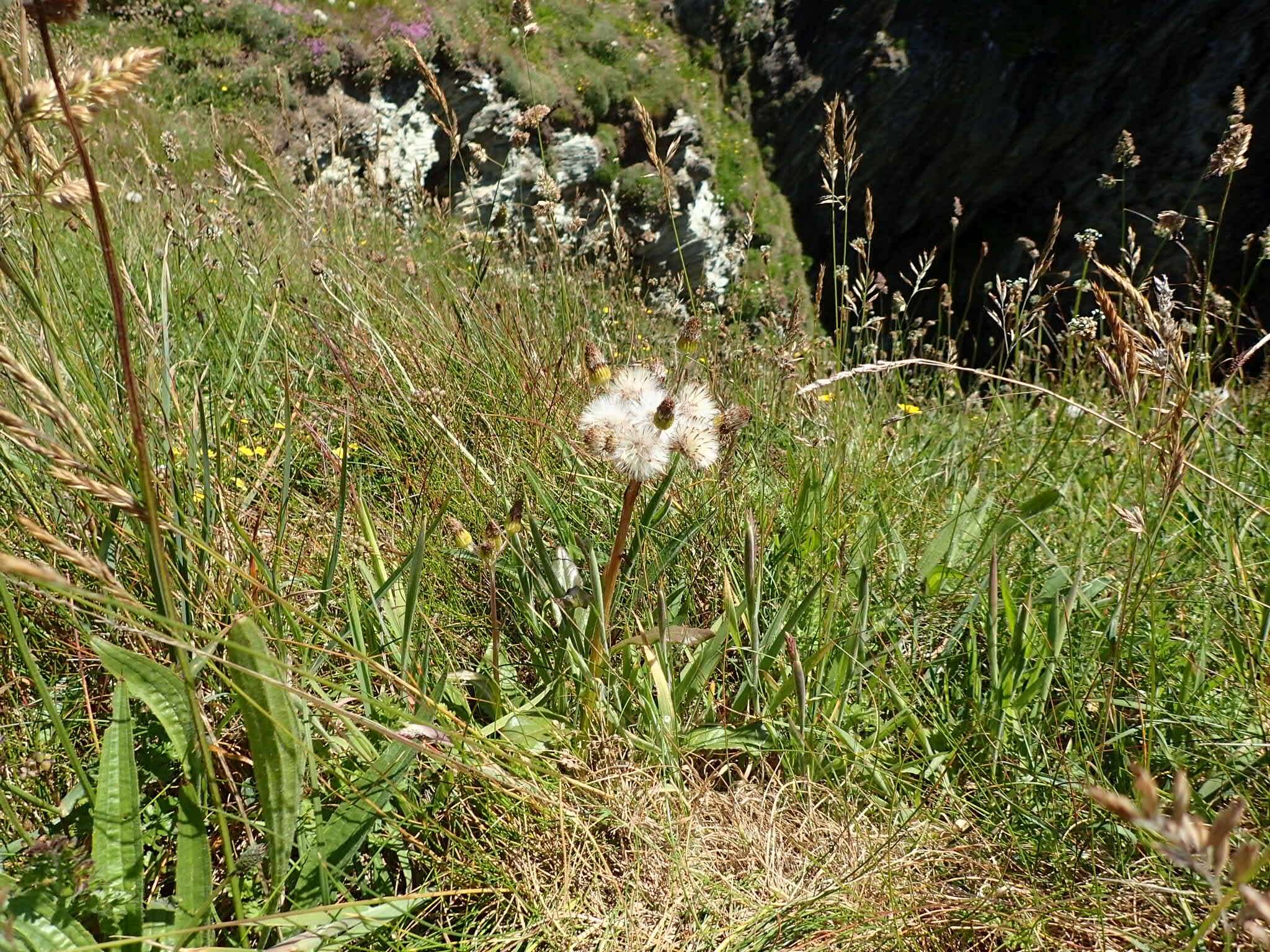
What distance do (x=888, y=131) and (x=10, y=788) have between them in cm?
1921

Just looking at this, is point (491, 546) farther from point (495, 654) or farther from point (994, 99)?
point (994, 99)

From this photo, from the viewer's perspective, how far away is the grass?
853mm

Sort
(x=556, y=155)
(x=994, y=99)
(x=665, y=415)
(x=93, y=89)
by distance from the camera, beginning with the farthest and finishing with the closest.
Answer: (x=994, y=99) → (x=556, y=155) → (x=665, y=415) → (x=93, y=89)

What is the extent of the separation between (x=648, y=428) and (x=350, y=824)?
23.2 inches

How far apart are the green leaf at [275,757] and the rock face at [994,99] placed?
53.8 feet

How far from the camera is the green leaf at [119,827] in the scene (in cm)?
79

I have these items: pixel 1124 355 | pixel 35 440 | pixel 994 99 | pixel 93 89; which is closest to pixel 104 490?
pixel 35 440

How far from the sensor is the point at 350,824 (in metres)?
0.89

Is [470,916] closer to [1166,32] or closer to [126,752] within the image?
[126,752]

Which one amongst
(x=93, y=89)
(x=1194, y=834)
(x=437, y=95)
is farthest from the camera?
(x=437, y=95)

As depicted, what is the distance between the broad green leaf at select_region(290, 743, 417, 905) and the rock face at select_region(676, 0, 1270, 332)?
53.6 ft

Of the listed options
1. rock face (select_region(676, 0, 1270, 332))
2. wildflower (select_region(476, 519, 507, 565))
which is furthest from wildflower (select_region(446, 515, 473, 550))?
rock face (select_region(676, 0, 1270, 332))

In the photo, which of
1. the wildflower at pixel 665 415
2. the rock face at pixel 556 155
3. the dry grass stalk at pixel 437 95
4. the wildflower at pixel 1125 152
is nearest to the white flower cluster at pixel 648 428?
the wildflower at pixel 665 415

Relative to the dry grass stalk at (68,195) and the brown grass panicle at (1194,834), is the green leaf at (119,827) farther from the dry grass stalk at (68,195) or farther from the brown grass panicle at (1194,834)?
the brown grass panicle at (1194,834)
